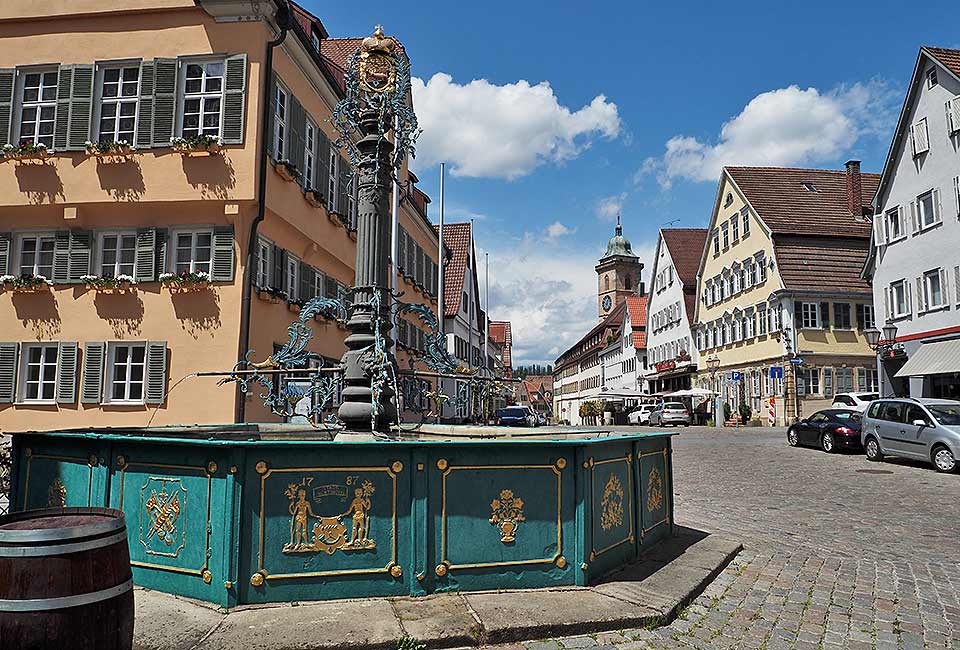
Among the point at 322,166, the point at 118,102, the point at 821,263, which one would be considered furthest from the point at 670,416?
the point at 118,102

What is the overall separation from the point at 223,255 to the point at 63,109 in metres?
5.15

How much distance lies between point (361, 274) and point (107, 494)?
3.21m

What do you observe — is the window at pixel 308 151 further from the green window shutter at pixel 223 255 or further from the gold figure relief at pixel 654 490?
the gold figure relief at pixel 654 490

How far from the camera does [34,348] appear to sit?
17594 mm

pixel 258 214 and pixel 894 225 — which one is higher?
pixel 894 225

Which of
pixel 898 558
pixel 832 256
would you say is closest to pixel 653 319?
pixel 832 256

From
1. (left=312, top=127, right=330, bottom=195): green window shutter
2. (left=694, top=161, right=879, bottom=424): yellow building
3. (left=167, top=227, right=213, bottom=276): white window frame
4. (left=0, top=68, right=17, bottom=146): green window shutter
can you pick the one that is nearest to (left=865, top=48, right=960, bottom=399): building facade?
(left=694, top=161, right=879, bottom=424): yellow building

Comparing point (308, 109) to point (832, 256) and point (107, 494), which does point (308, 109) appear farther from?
point (832, 256)

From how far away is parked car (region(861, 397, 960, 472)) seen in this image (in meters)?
16.8

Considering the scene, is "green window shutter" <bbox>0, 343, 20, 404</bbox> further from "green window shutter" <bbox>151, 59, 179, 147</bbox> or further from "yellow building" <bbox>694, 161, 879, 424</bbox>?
"yellow building" <bbox>694, 161, 879, 424</bbox>

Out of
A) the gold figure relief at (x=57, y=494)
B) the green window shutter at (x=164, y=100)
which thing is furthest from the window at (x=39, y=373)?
the gold figure relief at (x=57, y=494)

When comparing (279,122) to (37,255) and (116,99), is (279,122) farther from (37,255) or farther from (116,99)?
(37,255)

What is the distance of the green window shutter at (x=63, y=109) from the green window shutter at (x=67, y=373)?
4.57 metres

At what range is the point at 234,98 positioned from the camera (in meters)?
16.8
